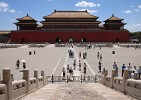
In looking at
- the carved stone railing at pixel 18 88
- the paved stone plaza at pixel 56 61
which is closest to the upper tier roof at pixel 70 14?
the paved stone plaza at pixel 56 61

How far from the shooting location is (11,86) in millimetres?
9719

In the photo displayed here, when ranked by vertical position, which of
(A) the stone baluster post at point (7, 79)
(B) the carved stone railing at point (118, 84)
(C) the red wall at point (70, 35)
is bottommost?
(B) the carved stone railing at point (118, 84)

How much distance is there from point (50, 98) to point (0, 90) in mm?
2393

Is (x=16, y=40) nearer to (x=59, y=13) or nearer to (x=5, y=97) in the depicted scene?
(x=59, y=13)

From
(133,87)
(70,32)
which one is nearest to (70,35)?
(70,32)

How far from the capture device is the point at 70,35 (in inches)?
3280

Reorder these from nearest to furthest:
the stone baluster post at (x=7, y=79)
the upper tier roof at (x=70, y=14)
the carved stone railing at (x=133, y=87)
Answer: the stone baluster post at (x=7, y=79), the carved stone railing at (x=133, y=87), the upper tier roof at (x=70, y=14)

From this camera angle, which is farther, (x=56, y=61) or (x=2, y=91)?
(x=56, y=61)

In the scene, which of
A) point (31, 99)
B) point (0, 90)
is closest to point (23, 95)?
point (31, 99)

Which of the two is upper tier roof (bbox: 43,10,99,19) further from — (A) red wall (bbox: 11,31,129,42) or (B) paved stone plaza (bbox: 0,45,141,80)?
(B) paved stone plaza (bbox: 0,45,141,80)

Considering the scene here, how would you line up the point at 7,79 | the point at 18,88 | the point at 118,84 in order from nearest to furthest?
the point at 7,79, the point at 18,88, the point at 118,84

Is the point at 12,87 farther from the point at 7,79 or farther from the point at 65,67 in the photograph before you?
the point at 65,67

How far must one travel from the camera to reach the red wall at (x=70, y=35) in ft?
271

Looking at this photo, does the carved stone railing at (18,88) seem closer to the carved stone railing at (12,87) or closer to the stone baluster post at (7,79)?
the carved stone railing at (12,87)
